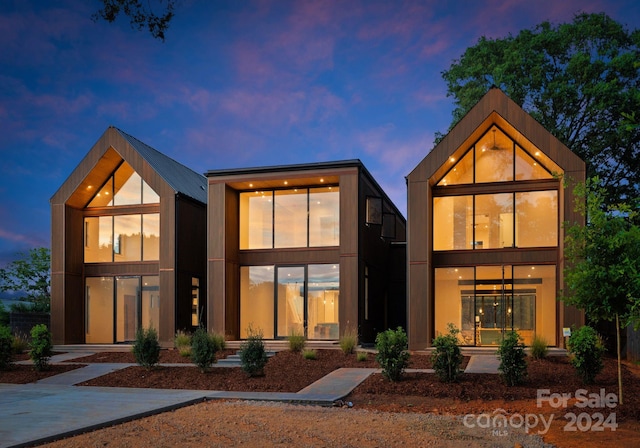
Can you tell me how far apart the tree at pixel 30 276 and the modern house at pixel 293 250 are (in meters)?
13.0

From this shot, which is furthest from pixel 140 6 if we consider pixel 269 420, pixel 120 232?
pixel 120 232

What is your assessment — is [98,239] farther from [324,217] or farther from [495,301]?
[495,301]

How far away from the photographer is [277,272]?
68.2 feet

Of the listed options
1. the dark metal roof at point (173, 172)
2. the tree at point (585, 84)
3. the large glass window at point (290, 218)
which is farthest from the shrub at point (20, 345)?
the tree at point (585, 84)

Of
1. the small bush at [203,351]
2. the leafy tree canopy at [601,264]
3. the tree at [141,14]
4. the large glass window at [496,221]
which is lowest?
the small bush at [203,351]

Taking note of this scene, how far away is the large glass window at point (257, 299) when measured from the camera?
810 inches

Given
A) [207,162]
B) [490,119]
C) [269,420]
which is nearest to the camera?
[269,420]

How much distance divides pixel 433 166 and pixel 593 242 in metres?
8.87

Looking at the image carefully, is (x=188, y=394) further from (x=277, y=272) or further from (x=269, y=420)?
(x=277, y=272)

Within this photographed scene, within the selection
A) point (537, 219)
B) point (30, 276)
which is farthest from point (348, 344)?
point (30, 276)

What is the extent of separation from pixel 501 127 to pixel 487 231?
325 cm

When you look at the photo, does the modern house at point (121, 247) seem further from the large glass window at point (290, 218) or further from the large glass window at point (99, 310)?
the large glass window at point (290, 218)

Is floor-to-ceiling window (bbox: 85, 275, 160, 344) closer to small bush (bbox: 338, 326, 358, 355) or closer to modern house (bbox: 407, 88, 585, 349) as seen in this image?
small bush (bbox: 338, 326, 358, 355)

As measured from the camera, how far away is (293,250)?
67.6 feet
